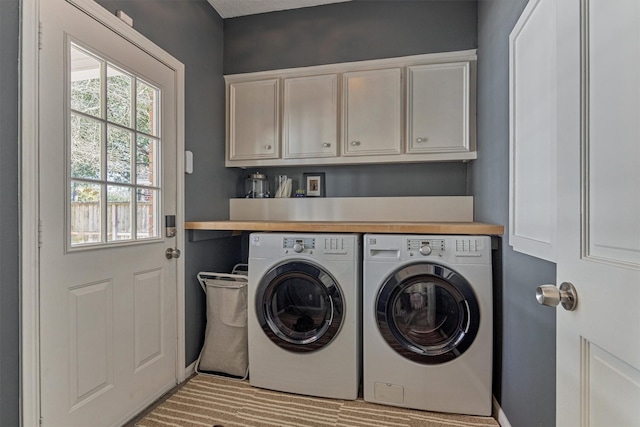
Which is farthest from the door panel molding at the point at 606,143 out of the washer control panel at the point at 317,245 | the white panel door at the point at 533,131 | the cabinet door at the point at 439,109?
the cabinet door at the point at 439,109

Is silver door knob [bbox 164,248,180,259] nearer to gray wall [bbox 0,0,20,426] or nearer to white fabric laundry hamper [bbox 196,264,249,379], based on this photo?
white fabric laundry hamper [bbox 196,264,249,379]

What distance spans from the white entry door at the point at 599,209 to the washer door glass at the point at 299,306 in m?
1.21

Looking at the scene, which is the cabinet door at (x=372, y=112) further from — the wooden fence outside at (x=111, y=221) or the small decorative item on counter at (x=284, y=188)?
the wooden fence outside at (x=111, y=221)

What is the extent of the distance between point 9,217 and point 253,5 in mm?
2140

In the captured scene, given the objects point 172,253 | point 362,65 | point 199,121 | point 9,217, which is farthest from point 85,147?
point 362,65

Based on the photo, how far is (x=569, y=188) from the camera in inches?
27.8

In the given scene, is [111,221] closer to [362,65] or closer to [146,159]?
[146,159]

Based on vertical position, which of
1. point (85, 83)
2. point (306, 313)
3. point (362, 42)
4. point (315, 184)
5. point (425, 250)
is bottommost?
point (306, 313)

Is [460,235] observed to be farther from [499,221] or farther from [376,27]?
[376,27]

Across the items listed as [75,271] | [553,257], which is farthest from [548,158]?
[75,271]

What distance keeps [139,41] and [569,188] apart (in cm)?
204

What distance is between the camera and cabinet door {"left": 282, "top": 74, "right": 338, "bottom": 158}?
7.79 ft

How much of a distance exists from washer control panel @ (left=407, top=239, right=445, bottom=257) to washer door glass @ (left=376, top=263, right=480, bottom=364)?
0.22ft

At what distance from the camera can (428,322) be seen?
1763 mm
